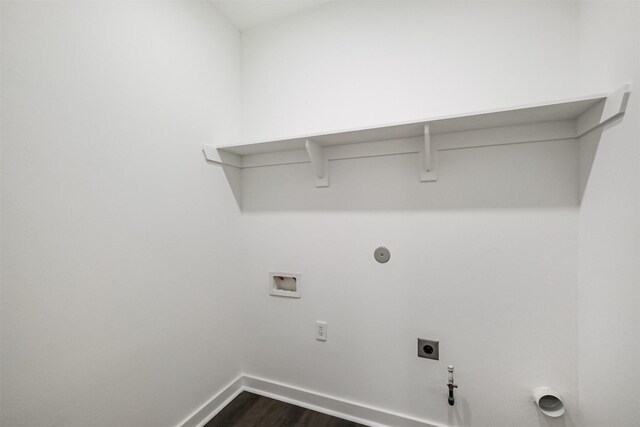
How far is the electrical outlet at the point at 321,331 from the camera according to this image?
153cm

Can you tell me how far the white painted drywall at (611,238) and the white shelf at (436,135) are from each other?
0.27 ft

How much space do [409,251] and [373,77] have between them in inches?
37.4

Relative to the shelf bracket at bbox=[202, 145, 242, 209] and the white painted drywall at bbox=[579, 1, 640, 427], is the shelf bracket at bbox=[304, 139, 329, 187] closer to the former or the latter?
the shelf bracket at bbox=[202, 145, 242, 209]

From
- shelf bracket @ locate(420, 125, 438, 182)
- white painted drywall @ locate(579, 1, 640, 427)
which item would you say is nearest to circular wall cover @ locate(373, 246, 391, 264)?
shelf bracket @ locate(420, 125, 438, 182)

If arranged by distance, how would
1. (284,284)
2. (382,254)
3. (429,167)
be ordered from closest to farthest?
(429,167)
(382,254)
(284,284)

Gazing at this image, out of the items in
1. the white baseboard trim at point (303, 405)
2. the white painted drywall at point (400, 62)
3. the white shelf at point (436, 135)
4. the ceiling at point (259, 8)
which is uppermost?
the ceiling at point (259, 8)

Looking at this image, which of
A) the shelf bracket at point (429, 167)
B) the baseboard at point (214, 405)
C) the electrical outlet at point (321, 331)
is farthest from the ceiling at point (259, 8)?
the baseboard at point (214, 405)

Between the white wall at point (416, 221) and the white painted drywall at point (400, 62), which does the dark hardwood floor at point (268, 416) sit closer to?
the white wall at point (416, 221)

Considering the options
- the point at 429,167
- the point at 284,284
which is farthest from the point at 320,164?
the point at 284,284

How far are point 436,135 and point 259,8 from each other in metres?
1.27

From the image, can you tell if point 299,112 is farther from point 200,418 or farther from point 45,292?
point 200,418

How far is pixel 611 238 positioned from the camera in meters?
0.92

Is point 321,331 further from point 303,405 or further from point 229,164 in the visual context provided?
point 229,164

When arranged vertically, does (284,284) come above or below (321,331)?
above
